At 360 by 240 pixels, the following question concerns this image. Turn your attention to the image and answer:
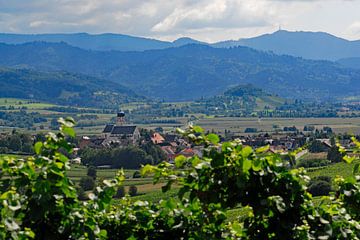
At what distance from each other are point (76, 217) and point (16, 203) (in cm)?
57

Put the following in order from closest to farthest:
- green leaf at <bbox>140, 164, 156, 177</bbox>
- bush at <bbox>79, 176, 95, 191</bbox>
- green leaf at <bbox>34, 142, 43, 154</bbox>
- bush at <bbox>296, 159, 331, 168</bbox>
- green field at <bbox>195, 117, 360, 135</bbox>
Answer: green leaf at <bbox>34, 142, 43, 154</bbox> → green leaf at <bbox>140, 164, 156, 177</bbox> → bush at <bbox>79, 176, 95, 191</bbox> → bush at <bbox>296, 159, 331, 168</bbox> → green field at <bbox>195, 117, 360, 135</bbox>

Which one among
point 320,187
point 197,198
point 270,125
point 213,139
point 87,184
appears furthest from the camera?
point 270,125

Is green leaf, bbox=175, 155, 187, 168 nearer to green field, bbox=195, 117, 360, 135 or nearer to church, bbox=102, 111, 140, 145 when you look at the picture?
church, bbox=102, 111, 140, 145

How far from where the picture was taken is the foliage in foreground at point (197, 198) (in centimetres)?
545

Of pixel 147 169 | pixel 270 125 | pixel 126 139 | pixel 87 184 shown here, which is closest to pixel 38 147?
pixel 147 169

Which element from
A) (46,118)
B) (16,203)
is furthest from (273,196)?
(46,118)

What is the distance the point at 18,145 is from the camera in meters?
82.9

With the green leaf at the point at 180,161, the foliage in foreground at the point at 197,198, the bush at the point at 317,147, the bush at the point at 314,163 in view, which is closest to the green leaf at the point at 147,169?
the foliage in foreground at the point at 197,198

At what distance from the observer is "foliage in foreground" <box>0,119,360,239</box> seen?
545cm

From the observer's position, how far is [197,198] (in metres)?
6.04

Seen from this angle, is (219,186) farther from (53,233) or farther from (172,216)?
(53,233)

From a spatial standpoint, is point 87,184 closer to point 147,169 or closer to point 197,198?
point 197,198

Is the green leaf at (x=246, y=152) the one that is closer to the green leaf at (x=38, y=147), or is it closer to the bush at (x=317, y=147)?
the green leaf at (x=38, y=147)

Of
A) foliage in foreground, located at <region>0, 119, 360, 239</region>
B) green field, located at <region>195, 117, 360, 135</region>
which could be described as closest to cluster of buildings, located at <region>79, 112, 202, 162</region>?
green field, located at <region>195, 117, 360, 135</region>
